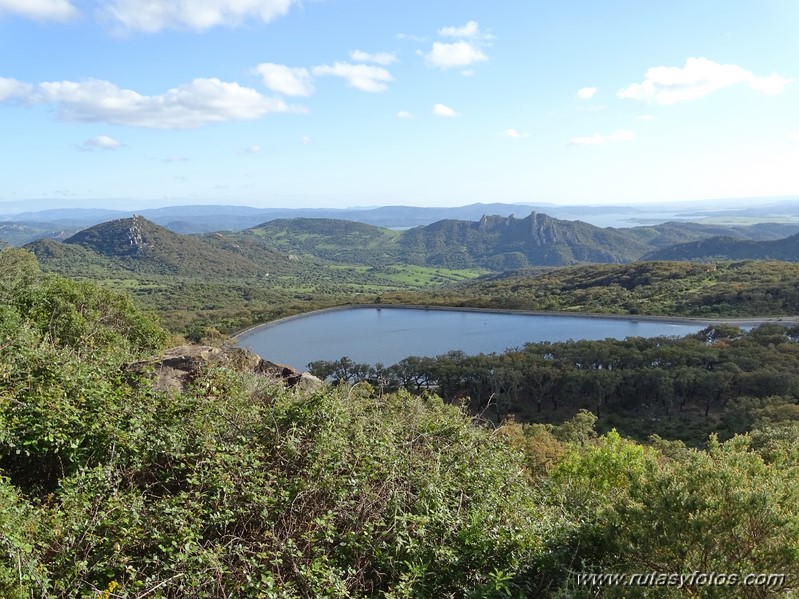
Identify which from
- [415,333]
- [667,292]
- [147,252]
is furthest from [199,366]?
[147,252]

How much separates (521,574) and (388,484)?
1.56m

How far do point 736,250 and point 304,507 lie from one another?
167m

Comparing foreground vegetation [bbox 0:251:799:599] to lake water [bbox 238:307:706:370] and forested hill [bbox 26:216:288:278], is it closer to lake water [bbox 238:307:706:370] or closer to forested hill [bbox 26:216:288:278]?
lake water [bbox 238:307:706:370]

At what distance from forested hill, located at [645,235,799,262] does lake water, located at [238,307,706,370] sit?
10261 cm

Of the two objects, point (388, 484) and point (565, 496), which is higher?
point (388, 484)

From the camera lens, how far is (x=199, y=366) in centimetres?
862

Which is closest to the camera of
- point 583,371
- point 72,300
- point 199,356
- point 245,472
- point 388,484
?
point 245,472

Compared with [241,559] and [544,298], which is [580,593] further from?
[544,298]

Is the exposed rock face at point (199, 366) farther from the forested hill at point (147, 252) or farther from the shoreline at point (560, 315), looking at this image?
the forested hill at point (147, 252)

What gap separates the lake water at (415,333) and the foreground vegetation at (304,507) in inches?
1343

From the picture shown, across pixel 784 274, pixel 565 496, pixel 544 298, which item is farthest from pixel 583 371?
pixel 784 274

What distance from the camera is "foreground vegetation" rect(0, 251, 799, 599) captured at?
12.8ft

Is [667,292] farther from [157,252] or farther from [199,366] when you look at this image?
[157,252]

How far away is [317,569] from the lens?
13.6 feet
